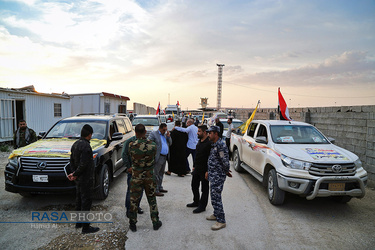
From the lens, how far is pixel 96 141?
5652 millimetres

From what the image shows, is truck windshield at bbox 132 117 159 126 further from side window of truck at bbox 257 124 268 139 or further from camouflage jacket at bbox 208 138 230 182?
camouflage jacket at bbox 208 138 230 182

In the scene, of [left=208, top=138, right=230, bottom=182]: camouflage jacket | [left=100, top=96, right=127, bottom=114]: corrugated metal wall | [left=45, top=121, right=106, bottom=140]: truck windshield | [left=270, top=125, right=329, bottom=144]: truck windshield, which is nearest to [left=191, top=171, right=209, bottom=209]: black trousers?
[left=208, top=138, right=230, bottom=182]: camouflage jacket

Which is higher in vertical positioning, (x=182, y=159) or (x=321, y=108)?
(x=321, y=108)

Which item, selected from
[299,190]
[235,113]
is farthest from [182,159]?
[235,113]

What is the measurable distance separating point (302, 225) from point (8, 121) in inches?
525

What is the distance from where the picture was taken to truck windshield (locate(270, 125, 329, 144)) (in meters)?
5.77

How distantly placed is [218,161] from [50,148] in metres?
3.57

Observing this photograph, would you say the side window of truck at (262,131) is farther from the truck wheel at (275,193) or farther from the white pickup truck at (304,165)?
the truck wheel at (275,193)

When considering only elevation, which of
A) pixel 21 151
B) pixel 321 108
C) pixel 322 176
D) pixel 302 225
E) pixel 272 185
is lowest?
pixel 302 225

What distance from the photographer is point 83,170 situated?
3.73 metres

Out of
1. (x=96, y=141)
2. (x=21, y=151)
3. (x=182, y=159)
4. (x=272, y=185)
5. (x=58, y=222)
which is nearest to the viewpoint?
(x=58, y=222)

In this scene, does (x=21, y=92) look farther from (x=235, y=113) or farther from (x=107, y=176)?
(x=235, y=113)

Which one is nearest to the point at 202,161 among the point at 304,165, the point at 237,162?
the point at 304,165

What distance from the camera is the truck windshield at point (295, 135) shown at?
18.9ft
